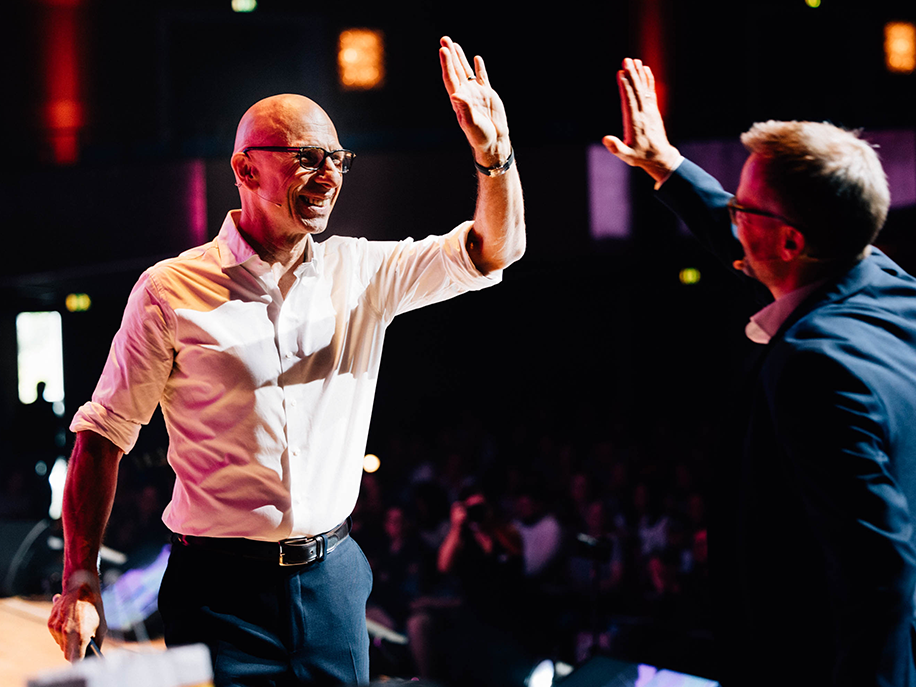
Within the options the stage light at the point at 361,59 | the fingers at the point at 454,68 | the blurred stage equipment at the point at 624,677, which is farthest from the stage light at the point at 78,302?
the fingers at the point at 454,68

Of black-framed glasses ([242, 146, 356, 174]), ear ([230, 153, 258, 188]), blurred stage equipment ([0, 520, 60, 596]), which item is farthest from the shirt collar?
blurred stage equipment ([0, 520, 60, 596])

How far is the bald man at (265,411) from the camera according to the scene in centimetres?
141

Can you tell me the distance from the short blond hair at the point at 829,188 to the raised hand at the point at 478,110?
0.45 meters

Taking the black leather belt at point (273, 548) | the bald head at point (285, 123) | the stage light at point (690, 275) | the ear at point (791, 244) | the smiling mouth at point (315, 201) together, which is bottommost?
the stage light at point (690, 275)

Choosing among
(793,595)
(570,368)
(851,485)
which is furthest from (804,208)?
(570,368)

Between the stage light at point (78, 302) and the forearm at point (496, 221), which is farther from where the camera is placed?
the stage light at point (78, 302)

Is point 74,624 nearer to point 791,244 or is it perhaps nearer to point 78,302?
point 791,244

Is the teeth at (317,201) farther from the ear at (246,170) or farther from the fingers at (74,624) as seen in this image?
the fingers at (74,624)

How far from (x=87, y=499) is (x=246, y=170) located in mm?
654

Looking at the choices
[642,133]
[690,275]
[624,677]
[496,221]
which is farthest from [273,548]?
[690,275]

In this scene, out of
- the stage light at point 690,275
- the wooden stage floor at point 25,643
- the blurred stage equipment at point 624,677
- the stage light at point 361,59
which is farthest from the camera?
the stage light at point 690,275

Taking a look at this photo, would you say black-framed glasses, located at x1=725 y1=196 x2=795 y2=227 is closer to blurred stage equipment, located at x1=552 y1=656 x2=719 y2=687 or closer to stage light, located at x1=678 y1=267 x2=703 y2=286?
blurred stage equipment, located at x1=552 y1=656 x2=719 y2=687

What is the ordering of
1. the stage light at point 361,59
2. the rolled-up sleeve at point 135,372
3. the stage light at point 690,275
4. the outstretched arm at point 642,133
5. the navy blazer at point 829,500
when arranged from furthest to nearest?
the stage light at point 690,275 < the stage light at point 361,59 < the outstretched arm at point 642,133 < the rolled-up sleeve at point 135,372 < the navy blazer at point 829,500

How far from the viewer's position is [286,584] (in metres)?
1.41
